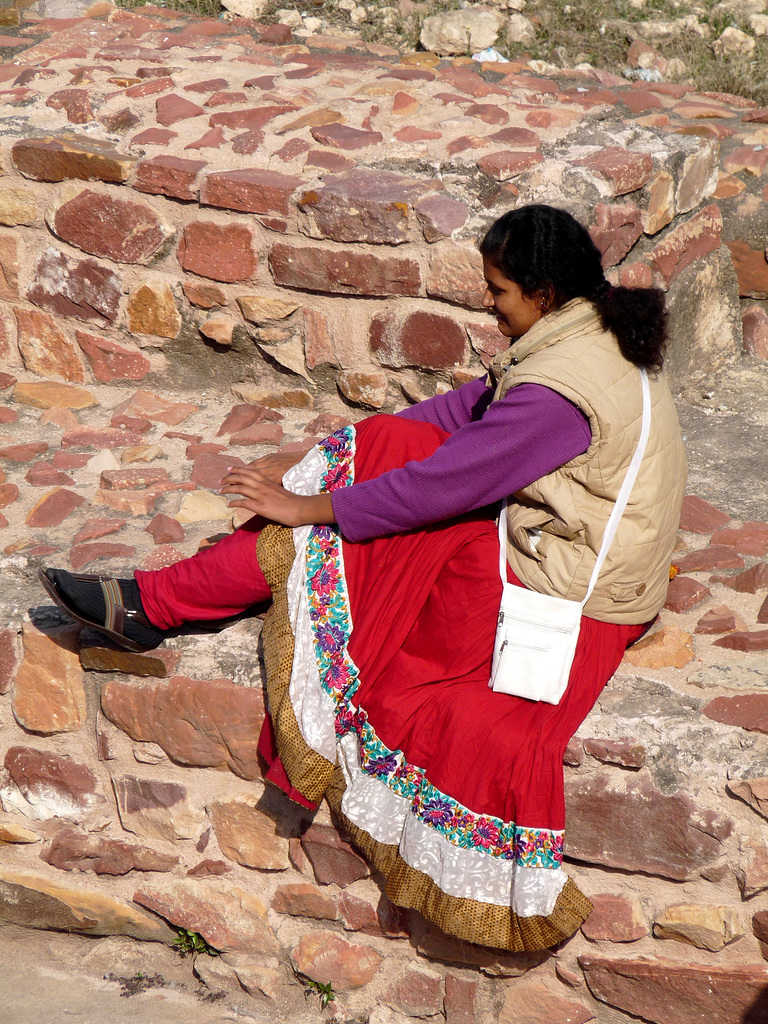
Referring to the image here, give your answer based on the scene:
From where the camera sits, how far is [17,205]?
313cm

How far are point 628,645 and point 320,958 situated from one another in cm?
96

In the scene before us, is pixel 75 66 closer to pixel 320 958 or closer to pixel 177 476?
pixel 177 476

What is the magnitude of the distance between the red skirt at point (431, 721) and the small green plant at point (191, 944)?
59cm

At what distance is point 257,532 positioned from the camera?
206cm

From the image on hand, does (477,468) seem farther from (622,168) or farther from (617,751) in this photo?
(622,168)

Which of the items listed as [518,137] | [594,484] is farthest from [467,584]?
[518,137]

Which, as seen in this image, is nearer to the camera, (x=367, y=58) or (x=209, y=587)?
(x=209, y=587)

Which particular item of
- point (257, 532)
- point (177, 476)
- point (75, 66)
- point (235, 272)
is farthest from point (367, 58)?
point (257, 532)

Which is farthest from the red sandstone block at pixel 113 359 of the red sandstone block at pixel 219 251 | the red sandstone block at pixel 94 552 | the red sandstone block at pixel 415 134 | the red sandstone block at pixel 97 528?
the red sandstone block at pixel 415 134

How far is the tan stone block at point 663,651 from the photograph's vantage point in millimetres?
2016

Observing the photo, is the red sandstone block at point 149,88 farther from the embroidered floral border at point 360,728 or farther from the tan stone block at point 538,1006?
the tan stone block at point 538,1006

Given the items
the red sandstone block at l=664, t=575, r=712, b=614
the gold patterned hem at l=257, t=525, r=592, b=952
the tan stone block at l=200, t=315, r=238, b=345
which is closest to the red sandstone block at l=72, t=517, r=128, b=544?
the gold patterned hem at l=257, t=525, r=592, b=952

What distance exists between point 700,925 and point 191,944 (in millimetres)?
1163

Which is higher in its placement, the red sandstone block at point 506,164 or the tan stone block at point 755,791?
the red sandstone block at point 506,164
